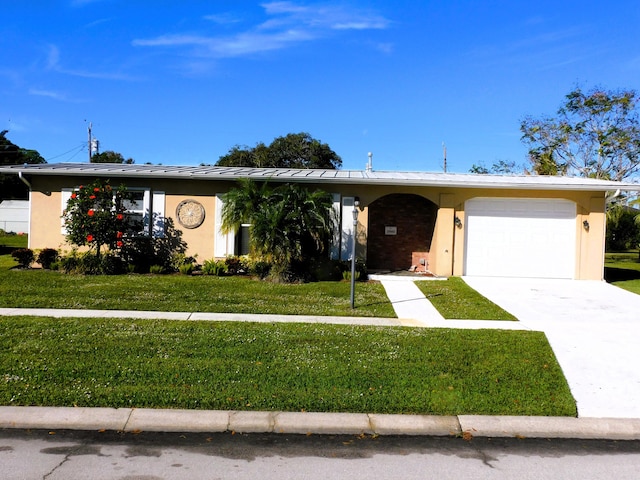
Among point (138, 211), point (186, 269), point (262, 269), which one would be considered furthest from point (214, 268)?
point (138, 211)

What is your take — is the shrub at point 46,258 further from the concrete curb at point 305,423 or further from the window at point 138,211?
the concrete curb at point 305,423

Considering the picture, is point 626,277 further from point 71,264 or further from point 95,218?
point 71,264

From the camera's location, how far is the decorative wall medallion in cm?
1527

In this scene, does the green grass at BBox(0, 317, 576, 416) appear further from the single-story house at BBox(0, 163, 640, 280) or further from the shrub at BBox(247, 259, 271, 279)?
the single-story house at BBox(0, 163, 640, 280)

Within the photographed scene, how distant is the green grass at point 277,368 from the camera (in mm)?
5250

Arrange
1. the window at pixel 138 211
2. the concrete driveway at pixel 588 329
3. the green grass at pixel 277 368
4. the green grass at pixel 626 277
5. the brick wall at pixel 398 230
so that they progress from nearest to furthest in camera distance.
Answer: the green grass at pixel 277 368, the concrete driveway at pixel 588 329, the green grass at pixel 626 277, the window at pixel 138 211, the brick wall at pixel 398 230

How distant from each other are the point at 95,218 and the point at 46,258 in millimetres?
2169

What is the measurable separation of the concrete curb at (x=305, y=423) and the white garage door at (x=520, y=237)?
34.4ft

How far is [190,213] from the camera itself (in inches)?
601

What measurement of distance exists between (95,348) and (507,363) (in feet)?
17.5

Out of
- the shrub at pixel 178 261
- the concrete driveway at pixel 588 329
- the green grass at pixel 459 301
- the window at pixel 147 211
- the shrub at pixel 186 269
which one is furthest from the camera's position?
the window at pixel 147 211

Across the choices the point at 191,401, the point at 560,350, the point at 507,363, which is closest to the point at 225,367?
the point at 191,401

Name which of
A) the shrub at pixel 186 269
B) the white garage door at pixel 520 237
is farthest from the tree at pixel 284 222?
the white garage door at pixel 520 237

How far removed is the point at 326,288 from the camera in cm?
1248
